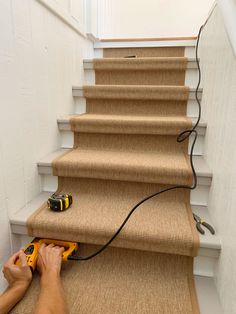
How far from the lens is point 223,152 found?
0.84 metres

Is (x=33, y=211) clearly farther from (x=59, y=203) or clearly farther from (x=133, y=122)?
(x=133, y=122)

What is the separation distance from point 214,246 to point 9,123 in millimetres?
889

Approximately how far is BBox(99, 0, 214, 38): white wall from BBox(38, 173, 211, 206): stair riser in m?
2.09

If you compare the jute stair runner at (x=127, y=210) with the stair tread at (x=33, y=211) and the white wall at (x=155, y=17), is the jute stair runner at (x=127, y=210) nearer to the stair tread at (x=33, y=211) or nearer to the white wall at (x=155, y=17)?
the stair tread at (x=33, y=211)

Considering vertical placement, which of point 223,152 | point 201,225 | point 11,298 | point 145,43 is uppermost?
point 145,43

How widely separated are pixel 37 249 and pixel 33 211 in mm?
163

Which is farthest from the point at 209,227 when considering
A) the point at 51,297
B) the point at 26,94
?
the point at 26,94

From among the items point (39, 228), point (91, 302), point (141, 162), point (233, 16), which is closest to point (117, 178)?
point (141, 162)

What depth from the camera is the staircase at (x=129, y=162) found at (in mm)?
848

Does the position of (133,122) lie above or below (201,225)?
above

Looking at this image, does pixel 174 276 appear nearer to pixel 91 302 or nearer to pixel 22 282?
pixel 91 302

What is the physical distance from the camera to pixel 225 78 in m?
0.88

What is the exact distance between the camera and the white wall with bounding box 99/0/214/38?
263 centimetres

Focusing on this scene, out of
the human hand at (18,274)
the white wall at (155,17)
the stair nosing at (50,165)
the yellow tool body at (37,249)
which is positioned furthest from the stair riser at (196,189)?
the white wall at (155,17)
